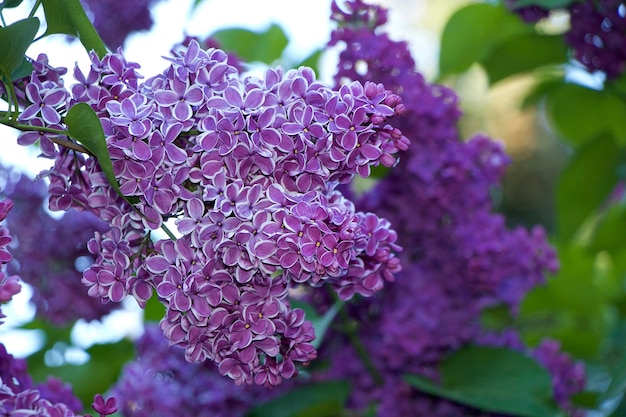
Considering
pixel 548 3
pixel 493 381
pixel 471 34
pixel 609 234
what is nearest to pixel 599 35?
pixel 548 3

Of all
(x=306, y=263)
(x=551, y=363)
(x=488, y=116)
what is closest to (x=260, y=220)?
(x=306, y=263)

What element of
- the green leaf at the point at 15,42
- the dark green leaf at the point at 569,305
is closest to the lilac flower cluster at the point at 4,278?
the green leaf at the point at 15,42

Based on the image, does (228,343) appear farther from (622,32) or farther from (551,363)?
(622,32)

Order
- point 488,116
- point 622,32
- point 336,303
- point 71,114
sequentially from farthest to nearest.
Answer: point 488,116 < point 622,32 < point 336,303 < point 71,114

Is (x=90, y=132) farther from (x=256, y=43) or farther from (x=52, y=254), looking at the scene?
(x=256, y=43)

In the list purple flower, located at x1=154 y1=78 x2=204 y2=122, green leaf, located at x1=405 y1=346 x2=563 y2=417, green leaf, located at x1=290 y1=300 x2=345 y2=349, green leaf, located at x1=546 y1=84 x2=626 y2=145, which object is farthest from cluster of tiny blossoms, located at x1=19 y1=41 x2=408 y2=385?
green leaf, located at x1=546 y1=84 x2=626 y2=145

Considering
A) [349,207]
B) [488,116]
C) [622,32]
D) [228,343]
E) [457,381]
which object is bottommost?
[488,116]

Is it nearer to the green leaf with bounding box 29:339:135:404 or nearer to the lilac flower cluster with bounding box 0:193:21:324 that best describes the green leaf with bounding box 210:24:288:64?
the green leaf with bounding box 29:339:135:404
